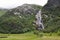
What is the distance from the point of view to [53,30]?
18812 centimetres

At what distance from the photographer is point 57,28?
18938 cm

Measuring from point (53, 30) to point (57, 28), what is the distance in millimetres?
3961

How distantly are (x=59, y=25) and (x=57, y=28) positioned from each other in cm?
608

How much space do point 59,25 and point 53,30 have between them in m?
9.41

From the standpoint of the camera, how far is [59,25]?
638ft
